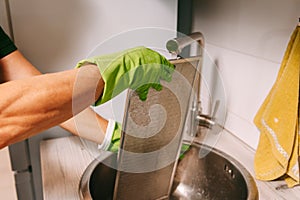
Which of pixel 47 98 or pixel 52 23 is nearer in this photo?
pixel 47 98

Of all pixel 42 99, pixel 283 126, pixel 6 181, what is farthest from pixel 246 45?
pixel 6 181

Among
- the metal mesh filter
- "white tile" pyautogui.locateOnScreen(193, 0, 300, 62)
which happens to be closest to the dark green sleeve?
the metal mesh filter

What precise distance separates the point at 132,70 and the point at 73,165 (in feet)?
1.36

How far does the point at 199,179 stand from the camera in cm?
101

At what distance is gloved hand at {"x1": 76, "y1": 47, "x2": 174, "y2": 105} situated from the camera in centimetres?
65

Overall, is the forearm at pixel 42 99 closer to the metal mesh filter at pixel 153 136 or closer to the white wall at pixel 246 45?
the metal mesh filter at pixel 153 136

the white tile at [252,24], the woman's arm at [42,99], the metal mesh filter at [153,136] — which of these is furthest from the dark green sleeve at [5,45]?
the white tile at [252,24]

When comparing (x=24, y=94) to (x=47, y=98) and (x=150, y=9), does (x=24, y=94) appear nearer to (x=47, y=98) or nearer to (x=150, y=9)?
(x=47, y=98)

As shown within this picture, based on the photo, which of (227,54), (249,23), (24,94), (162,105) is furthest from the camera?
(227,54)

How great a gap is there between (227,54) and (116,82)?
0.54 meters

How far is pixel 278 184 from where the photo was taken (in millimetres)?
804

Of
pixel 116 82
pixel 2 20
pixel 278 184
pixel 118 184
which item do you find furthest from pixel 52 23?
pixel 278 184

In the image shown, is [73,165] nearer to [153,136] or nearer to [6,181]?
[153,136]

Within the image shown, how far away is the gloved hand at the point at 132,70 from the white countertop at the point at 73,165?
0.28m
